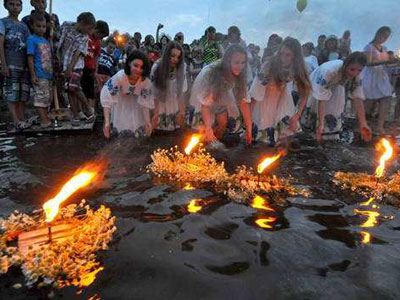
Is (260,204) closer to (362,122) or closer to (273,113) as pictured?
(273,113)

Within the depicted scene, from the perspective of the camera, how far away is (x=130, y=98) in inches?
320

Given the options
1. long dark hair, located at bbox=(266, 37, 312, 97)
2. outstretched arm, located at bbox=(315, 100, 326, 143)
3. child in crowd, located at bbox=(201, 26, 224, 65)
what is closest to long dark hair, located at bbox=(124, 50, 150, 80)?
long dark hair, located at bbox=(266, 37, 312, 97)

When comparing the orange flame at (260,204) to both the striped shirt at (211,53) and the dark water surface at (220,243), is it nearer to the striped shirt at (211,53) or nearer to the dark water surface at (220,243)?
the dark water surface at (220,243)

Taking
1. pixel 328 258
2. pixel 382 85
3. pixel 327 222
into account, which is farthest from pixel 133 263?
pixel 382 85

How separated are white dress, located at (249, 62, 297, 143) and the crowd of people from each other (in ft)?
0.07

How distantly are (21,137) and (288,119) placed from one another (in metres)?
5.73

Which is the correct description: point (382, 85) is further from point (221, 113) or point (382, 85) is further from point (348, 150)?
point (221, 113)

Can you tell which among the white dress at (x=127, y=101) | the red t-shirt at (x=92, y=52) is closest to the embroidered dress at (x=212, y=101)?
the white dress at (x=127, y=101)

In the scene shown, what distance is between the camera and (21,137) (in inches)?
301

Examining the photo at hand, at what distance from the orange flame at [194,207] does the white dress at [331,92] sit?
4.67m

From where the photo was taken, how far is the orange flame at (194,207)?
4092 millimetres

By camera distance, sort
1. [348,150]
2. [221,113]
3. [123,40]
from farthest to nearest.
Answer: [123,40], [221,113], [348,150]

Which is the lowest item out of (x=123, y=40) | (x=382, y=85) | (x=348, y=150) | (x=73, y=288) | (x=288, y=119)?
(x=73, y=288)

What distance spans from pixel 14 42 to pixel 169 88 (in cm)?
345
